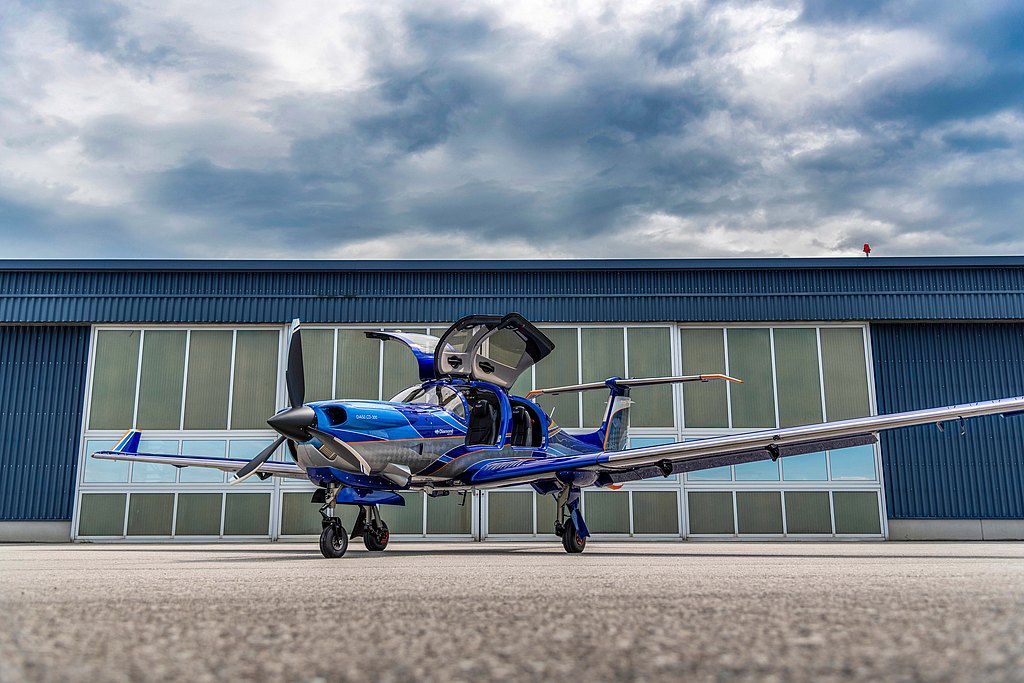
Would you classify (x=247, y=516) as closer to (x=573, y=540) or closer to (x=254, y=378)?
(x=254, y=378)

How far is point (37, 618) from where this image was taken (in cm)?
261

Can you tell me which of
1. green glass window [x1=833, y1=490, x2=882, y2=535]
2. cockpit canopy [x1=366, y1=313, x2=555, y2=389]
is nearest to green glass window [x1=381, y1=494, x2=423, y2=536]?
cockpit canopy [x1=366, y1=313, x2=555, y2=389]

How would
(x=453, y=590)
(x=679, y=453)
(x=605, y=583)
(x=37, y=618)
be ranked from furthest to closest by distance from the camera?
1. (x=679, y=453)
2. (x=605, y=583)
3. (x=453, y=590)
4. (x=37, y=618)

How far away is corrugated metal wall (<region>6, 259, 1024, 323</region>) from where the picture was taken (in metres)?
20.1

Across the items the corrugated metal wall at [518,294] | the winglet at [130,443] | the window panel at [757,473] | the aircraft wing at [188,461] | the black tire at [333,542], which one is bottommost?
the black tire at [333,542]

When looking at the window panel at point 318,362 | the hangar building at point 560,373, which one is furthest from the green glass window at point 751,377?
the window panel at point 318,362

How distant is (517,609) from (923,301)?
21.0 metres

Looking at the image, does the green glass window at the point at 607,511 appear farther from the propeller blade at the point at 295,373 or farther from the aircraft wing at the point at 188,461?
the propeller blade at the point at 295,373

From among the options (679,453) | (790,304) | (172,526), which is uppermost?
(790,304)

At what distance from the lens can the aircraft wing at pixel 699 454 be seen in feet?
30.7

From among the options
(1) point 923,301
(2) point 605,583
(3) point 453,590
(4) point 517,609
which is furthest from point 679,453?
(1) point 923,301

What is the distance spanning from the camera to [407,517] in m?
19.1

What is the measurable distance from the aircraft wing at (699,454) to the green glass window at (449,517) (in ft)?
27.2

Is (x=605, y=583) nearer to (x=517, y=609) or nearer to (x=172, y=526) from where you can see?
(x=517, y=609)
